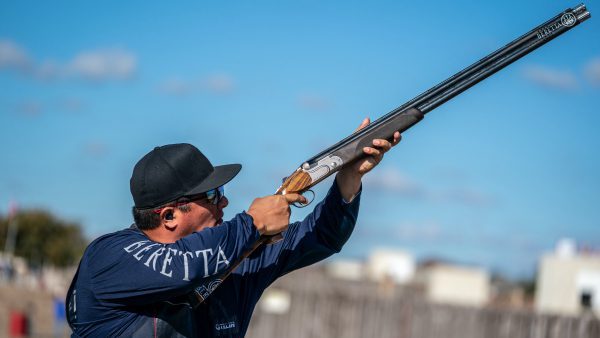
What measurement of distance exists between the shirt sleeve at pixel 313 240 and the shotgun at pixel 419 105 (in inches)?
10.3

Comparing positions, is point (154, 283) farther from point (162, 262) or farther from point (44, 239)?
point (44, 239)

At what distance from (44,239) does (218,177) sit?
44.4 meters

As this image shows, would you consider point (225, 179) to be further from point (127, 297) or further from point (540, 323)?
point (540, 323)

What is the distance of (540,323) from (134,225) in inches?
613

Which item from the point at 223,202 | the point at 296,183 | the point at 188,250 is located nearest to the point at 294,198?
the point at 296,183

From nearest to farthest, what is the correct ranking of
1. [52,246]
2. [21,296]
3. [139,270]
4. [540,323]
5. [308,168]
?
[139,270] < [308,168] < [540,323] < [21,296] < [52,246]

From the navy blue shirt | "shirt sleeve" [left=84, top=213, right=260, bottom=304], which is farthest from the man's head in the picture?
"shirt sleeve" [left=84, top=213, right=260, bottom=304]

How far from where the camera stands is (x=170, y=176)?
5.11 m

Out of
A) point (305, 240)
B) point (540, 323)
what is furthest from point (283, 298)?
point (305, 240)

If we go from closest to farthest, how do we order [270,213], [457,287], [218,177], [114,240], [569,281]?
[114,240]
[270,213]
[218,177]
[569,281]
[457,287]

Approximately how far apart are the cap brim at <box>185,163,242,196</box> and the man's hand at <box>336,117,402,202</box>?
701mm

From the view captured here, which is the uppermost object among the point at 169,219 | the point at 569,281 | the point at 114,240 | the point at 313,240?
the point at 569,281

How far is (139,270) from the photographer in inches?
183

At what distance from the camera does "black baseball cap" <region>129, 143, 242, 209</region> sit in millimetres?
5082
